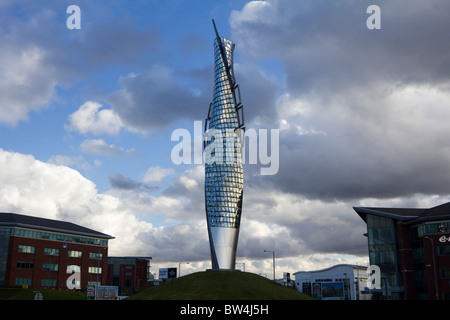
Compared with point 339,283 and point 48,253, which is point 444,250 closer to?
point 339,283

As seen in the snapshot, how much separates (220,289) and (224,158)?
34.6 meters

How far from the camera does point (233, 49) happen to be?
108m

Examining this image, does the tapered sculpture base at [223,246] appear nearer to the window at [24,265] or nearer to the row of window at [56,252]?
the window at [24,265]

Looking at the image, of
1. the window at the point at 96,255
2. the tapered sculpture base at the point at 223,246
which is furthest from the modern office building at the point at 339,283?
the window at the point at 96,255

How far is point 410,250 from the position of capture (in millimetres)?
116000

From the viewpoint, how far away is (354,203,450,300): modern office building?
106m

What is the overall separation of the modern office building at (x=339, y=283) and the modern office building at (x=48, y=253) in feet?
230

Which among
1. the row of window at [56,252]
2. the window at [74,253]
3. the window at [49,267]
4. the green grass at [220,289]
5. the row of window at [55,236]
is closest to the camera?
the green grass at [220,289]

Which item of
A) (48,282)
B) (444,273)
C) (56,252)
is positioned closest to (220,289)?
(444,273)

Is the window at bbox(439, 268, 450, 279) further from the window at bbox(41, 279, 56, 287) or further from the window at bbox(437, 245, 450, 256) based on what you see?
the window at bbox(41, 279, 56, 287)

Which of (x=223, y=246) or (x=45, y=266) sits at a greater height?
(x=223, y=246)

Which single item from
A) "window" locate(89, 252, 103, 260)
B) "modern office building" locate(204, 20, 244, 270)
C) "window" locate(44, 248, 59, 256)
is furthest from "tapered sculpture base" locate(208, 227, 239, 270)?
"window" locate(89, 252, 103, 260)

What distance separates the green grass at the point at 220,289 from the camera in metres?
69.1
